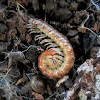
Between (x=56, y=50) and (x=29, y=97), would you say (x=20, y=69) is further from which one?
(x=56, y=50)

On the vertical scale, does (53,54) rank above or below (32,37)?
below

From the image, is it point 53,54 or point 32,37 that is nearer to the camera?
point 32,37

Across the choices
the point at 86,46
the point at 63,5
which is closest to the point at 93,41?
the point at 86,46

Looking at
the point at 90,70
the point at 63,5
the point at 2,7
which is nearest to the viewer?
the point at 90,70
